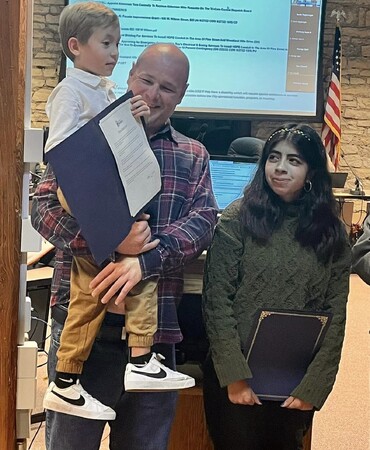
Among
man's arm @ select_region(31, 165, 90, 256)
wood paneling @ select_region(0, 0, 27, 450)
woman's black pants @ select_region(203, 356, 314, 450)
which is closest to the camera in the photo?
wood paneling @ select_region(0, 0, 27, 450)

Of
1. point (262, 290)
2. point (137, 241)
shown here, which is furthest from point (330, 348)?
point (137, 241)

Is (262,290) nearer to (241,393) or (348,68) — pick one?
(241,393)

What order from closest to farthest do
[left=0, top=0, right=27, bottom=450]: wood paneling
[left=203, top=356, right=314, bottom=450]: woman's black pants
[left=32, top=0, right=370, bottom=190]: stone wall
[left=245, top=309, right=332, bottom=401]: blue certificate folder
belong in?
1. [left=0, top=0, right=27, bottom=450]: wood paneling
2. [left=245, top=309, right=332, bottom=401]: blue certificate folder
3. [left=203, top=356, right=314, bottom=450]: woman's black pants
4. [left=32, top=0, right=370, bottom=190]: stone wall

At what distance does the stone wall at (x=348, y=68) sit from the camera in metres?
6.83

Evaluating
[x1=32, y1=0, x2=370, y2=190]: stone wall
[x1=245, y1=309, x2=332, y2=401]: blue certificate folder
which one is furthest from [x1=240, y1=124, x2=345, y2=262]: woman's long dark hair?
[x1=32, y1=0, x2=370, y2=190]: stone wall

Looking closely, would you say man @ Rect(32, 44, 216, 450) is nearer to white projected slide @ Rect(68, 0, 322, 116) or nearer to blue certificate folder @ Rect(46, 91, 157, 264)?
blue certificate folder @ Rect(46, 91, 157, 264)

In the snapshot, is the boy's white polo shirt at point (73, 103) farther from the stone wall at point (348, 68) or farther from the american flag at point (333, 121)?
the stone wall at point (348, 68)

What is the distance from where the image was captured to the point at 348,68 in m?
7.12

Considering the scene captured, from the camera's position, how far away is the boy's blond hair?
1400 millimetres

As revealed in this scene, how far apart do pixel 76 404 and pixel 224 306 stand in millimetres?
509

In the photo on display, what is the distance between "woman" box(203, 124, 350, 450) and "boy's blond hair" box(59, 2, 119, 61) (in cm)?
64

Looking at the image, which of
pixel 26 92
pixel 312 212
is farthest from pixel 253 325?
pixel 26 92

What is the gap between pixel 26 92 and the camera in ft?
3.84

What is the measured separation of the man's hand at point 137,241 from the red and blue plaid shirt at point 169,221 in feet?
0.05
